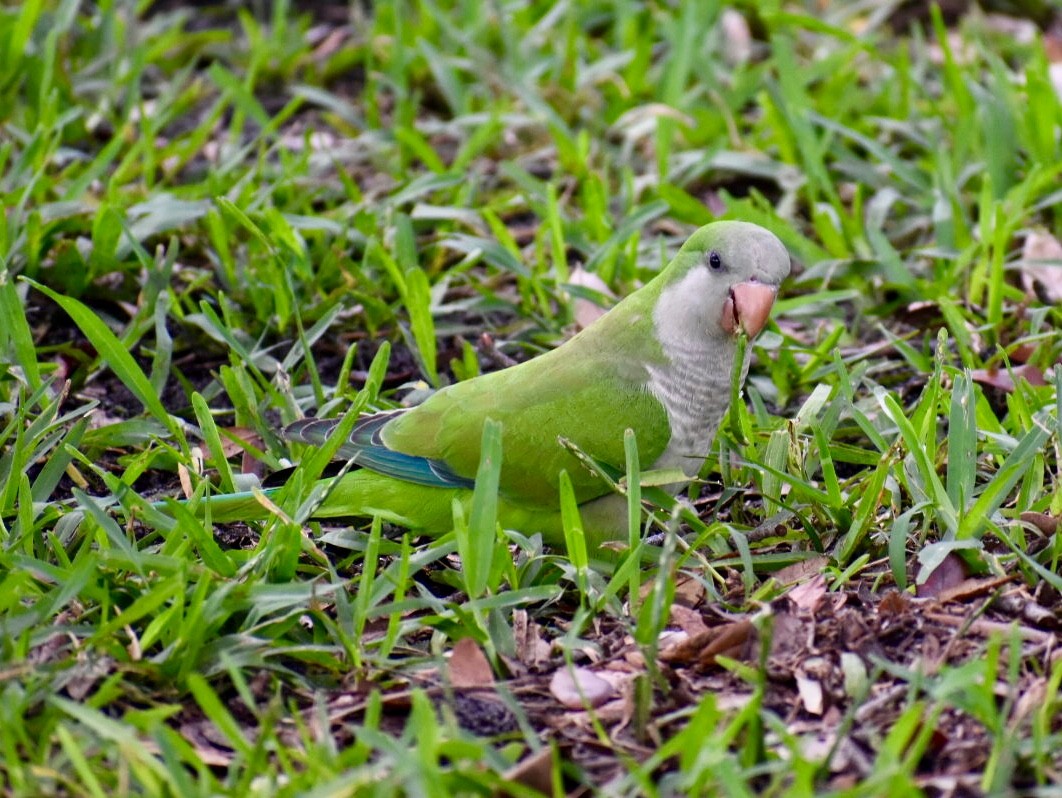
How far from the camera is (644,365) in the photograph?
10.7 feet

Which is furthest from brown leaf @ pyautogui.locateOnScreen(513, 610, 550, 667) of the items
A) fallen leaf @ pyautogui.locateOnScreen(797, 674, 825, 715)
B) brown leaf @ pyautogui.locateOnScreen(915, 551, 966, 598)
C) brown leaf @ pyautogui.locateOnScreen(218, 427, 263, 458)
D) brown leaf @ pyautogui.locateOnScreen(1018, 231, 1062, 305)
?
brown leaf @ pyautogui.locateOnScreen(1018, 231, 1062, 305)

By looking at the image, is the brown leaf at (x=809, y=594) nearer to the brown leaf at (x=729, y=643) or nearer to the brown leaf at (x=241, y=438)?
the brown leaf at (x=729, y=643)

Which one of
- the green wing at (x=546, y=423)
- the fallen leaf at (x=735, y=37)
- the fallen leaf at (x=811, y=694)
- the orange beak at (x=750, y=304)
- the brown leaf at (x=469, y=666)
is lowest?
the fallen leaf at (x=811, y=694)

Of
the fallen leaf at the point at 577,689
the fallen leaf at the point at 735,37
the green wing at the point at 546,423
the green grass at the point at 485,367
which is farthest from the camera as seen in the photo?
the fallen leaf at the point at 735,37

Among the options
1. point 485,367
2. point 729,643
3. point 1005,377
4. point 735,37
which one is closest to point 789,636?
point 729,643

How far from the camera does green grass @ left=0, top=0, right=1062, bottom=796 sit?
7.99ft

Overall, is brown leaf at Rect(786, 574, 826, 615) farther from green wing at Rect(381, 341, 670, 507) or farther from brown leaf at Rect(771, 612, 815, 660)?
green wing at Rect(381, 341, 670, 507)

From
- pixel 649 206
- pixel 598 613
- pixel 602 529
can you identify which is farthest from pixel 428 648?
pixel 649 206

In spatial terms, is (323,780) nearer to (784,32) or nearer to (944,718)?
(944,718)

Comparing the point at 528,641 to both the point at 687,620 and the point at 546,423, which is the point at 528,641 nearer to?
the point at 687,620

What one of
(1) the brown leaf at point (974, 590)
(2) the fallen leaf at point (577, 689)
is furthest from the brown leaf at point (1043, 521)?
(2) the fallen leaf at point (577, 689)

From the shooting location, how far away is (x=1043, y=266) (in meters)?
4.19

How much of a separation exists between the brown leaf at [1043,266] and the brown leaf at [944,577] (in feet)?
4.84

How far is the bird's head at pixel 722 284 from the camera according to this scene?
3.19m
